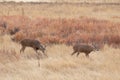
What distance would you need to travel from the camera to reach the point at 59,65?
37.0ft

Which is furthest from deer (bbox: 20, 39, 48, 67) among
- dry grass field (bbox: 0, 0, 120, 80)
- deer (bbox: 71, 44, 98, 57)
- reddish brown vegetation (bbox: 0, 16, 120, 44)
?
reddish brown vegetation (bbox: 0, 16, 120, 44)

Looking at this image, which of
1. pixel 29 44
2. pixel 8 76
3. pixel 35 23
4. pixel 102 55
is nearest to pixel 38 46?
pixel 29 44

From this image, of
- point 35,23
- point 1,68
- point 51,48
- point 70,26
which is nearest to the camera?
point 1,68

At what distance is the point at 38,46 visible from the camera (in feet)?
43.8

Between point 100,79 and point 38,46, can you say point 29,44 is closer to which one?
point 38,46

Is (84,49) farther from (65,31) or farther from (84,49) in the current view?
(65,31)

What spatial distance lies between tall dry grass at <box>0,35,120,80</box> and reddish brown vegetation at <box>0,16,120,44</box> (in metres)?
2.38

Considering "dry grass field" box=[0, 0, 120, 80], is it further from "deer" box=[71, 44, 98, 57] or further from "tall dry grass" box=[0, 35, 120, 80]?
"deer" box=[71, 44, 98, 57]

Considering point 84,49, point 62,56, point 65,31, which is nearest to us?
point 62,56

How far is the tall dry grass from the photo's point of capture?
10117 millimetres

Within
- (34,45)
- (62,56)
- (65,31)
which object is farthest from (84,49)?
(65,31)

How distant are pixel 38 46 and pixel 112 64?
3.00 m

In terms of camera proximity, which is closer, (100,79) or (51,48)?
Answer: (100,79)

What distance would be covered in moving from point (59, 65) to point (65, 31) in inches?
308
